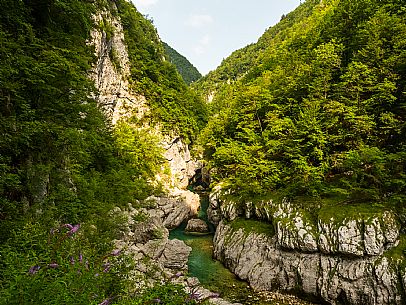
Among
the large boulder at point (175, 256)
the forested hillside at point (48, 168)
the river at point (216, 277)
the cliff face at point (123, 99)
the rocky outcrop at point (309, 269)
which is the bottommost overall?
the river at point (216, 277)

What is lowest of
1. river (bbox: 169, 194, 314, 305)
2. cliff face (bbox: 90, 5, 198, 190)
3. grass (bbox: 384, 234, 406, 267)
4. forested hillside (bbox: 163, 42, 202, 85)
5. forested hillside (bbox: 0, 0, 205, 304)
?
river (bbox: 169, 194, 314, 305)

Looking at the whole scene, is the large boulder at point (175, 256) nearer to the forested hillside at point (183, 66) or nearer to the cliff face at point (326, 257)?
the cliff face at point (326, 257)

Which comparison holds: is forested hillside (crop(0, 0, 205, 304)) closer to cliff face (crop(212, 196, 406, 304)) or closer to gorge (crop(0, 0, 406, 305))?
gorge (crop(0, 0, 406, 305))

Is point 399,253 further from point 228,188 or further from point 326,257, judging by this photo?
point 228,188

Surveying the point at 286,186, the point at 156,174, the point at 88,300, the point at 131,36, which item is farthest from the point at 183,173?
the point at 88,300

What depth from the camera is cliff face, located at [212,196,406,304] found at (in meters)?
12.5

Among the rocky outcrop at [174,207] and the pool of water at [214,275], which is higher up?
the rocky outcrop at [174,207]

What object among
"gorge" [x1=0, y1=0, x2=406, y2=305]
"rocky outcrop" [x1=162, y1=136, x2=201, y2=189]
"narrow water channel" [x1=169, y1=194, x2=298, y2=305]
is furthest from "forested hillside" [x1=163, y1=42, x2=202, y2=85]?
"narrow water channel" [x1=169, y1=194, x2=298, y2=305]

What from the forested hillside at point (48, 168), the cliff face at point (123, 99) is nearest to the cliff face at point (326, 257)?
the forested hillside at point (48, 168)

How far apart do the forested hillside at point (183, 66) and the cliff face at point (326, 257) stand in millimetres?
134745

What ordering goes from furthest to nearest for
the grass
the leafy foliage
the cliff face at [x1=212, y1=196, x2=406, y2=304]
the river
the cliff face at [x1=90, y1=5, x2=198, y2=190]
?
the leafy foliage → the cliff face at [x1=90, y1=5, x2=198, y2=190] → the river → the cliff face at [x1=212, y1=196, x2=406, y2=304] → the grass

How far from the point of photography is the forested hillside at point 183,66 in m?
146

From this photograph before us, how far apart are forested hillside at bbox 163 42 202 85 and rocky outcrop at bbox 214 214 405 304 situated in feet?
441

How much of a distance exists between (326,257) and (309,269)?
1.09 m
